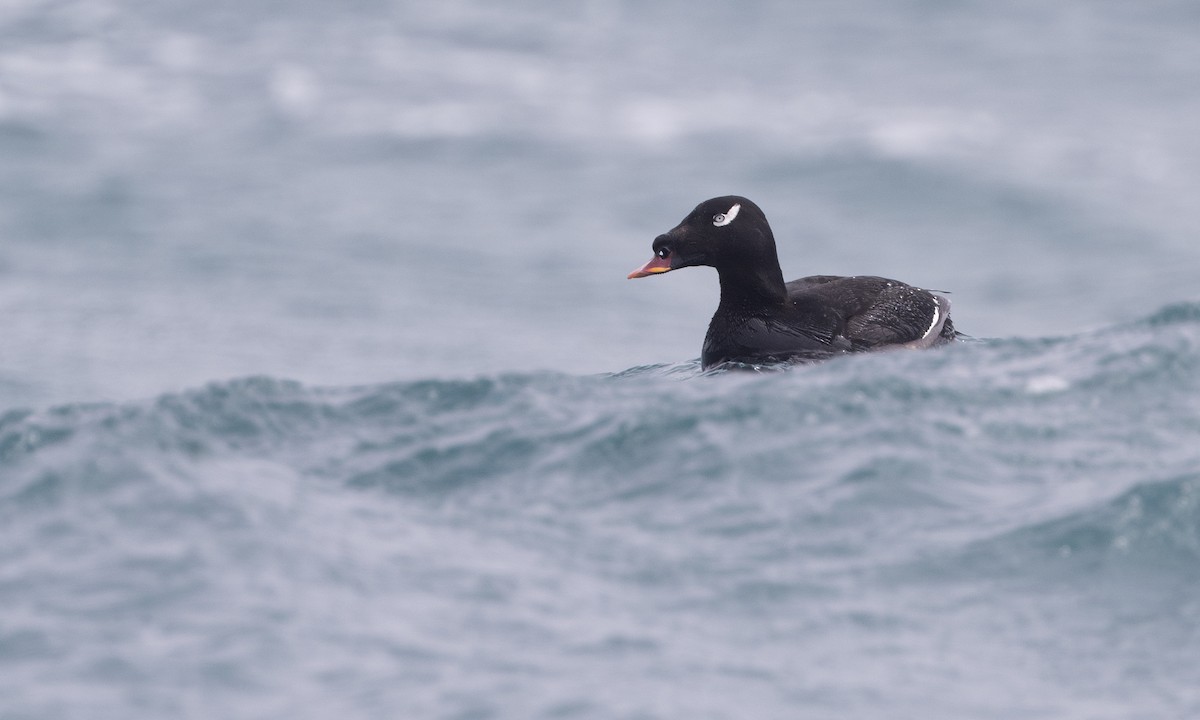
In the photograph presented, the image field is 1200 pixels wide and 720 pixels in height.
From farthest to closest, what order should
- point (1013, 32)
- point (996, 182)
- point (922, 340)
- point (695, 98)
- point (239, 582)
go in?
1. point (1013, 32)
2. point (695, 98)
3. point (996, 182)
4. point (922, 340)
5. point (239, 582)

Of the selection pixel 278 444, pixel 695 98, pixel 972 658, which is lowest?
pixel 972 658

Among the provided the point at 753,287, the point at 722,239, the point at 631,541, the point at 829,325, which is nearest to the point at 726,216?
the point at 722,239

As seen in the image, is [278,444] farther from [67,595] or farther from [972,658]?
[972,658]

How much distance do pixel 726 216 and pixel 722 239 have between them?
0.46ft

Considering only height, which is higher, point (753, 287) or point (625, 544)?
point (753, 287)

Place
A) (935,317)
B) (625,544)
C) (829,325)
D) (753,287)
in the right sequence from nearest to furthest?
(625,544)
(829,325)
(753,287)
(935,317)

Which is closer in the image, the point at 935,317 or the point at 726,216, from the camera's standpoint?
the point at 726,216

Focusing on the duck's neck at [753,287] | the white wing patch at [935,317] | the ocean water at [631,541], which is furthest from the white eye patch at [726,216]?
the white wing patch at [935,317]

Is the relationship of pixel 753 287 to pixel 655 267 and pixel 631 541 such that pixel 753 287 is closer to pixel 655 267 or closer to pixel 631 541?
pixel 655 267

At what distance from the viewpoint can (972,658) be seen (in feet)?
18.0

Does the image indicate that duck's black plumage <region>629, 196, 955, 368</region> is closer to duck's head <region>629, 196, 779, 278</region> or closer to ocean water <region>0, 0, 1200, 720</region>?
duck's head <region>629, 196, 779, 278</region>

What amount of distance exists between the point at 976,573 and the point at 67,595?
331cm

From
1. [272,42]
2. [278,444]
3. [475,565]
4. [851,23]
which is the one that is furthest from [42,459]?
[851,23]

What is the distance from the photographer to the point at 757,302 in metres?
9.76
